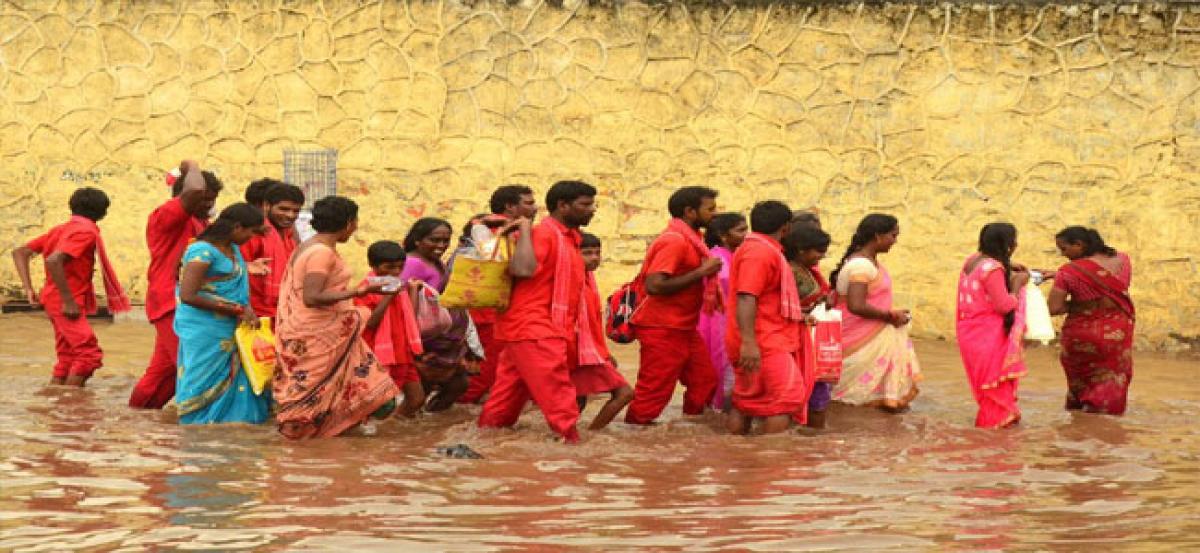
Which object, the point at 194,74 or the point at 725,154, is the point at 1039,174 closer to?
the point at 725,154

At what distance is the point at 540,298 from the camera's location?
908 centimetres

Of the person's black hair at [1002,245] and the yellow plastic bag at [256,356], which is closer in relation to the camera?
the yellow plastic bag at [256,356]

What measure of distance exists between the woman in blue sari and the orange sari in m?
0.46

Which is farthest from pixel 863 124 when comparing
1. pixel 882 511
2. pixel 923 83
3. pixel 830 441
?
pixel 882 511

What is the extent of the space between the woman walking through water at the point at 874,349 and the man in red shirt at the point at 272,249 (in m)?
3.12

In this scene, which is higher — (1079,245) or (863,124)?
(863,124)

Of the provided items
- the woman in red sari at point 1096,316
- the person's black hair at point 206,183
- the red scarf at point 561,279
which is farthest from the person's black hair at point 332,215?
the woman in red sari at point 1096,316

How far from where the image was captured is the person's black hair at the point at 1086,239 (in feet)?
34.5

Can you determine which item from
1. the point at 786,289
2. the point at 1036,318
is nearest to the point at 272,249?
the point at 786,289

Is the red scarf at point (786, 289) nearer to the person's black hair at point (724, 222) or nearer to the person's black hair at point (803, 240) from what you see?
the person's black hair at point (803, 240)

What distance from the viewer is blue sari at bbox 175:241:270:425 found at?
953 centimetres

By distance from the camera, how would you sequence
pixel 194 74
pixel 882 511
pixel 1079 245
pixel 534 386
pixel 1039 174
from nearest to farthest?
pixel 882 511 → pixel 534 386 → pixel 1079 245 → pixel 1039 174 → pixel 194 74

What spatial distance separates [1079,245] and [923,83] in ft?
13.3

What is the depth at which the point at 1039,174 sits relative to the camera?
1420cm
